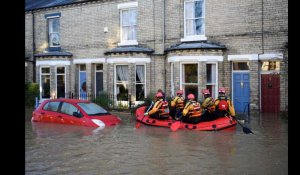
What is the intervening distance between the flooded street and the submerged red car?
0.35m

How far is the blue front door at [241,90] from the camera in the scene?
64.4 ft

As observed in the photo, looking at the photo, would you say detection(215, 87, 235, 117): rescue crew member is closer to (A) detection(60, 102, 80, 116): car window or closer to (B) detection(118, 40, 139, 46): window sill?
(A) detection(60, 102, 80, 116): car window

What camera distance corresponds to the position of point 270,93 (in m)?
19.1

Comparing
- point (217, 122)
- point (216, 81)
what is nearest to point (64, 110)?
point (217, 122)

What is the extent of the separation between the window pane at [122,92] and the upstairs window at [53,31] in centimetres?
629

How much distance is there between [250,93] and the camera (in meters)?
19.3

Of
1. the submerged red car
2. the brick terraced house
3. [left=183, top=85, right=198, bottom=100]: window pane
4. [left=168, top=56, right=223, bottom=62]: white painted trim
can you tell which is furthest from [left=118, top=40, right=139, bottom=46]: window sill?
the submerged red car

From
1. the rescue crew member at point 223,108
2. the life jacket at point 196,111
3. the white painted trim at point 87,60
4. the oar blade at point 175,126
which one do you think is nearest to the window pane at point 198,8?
the white painted trim at point 87,60

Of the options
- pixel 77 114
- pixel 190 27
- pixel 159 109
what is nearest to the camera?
pixel 159 109

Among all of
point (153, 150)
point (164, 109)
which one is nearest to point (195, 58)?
point (164, 109)

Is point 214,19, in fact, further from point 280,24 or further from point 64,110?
point 64,110

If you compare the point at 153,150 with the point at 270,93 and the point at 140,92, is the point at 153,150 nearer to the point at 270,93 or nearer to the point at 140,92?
the point at 270,93

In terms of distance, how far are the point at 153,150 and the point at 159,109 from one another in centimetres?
454
